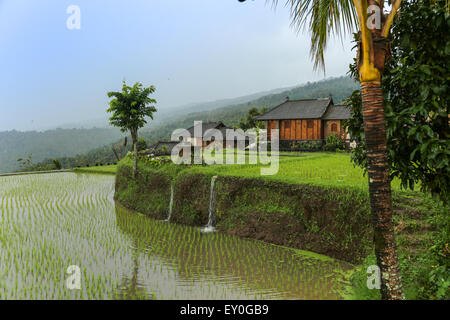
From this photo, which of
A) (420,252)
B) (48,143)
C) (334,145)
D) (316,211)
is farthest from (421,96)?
(48,143)

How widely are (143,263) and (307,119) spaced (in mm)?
19824

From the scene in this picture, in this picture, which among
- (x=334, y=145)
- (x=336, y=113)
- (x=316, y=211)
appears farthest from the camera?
(x=336, y=113)

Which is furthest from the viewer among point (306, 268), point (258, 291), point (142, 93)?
point (142, 93)

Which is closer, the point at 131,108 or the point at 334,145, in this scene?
the point at 131,108

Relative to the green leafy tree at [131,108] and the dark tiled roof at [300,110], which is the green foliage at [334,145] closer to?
the dark tiled roof at [300,110]

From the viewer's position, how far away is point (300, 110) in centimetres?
2422

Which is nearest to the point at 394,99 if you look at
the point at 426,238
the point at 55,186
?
the point at 426,238

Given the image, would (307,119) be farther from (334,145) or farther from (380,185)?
(380,185)

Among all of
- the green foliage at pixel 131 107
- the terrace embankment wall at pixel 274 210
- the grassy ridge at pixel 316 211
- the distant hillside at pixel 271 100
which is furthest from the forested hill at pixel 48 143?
the grassy ridge at pixel 316 211

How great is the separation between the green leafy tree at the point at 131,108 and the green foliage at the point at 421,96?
32.7 feet

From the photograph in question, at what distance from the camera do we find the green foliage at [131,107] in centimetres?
1226

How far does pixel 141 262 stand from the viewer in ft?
20.1
